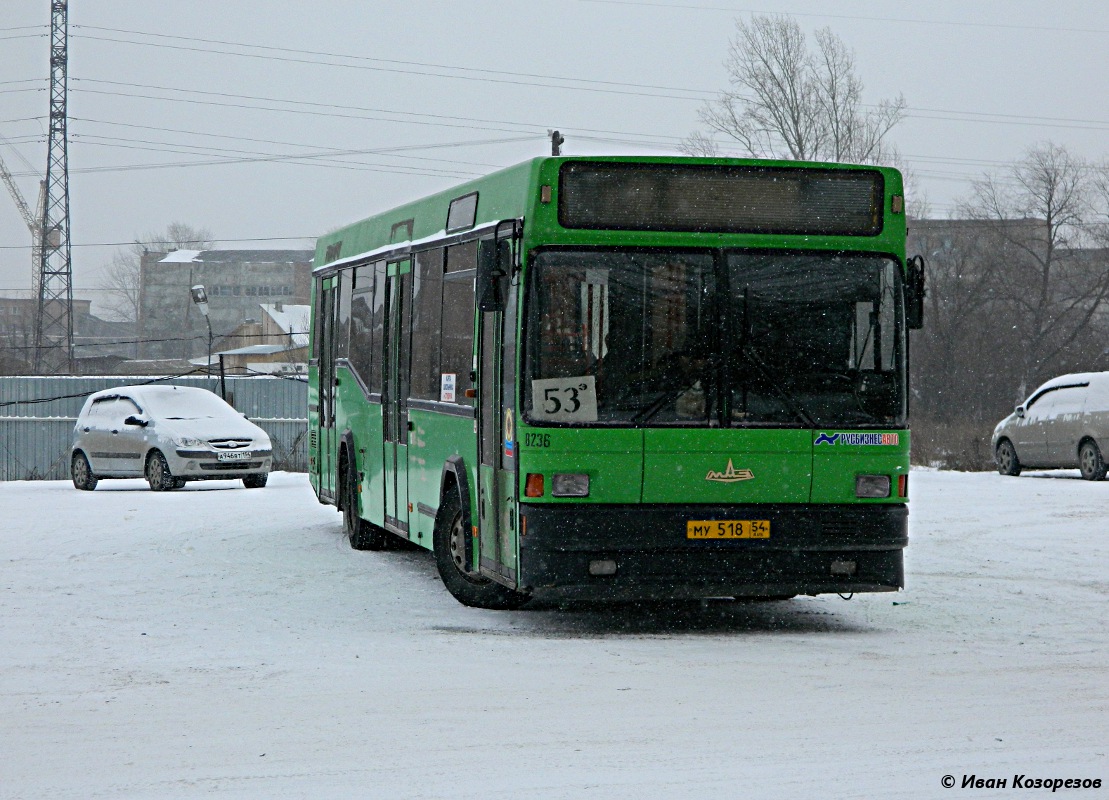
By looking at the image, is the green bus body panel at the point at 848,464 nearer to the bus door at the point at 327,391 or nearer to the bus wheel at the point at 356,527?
the bus wheel at the point at 356,527

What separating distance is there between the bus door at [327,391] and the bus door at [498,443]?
597 cm

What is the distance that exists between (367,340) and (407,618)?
14.1ft

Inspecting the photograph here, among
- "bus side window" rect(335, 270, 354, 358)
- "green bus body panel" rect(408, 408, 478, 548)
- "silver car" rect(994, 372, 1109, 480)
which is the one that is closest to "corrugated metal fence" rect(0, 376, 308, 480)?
"silver car" rect(994, 372, 1109, 480)

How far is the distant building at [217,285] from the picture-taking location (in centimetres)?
14050

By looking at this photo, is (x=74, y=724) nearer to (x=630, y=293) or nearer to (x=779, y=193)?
(x=630, y=293)

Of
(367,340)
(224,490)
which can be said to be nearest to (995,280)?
(224,490)

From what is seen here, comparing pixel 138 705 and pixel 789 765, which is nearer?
pixel 789 765

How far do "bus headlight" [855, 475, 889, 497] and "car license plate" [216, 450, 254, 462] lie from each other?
675 inches

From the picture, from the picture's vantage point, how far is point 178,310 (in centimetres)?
14100

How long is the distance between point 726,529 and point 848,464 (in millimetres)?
886

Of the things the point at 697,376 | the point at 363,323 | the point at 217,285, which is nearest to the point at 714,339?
the point at 697,376


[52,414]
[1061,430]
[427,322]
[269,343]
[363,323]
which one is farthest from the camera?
[269,343]

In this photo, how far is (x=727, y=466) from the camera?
1002 centimetres

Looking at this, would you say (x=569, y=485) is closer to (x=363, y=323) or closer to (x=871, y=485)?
(x=871, y=485)
